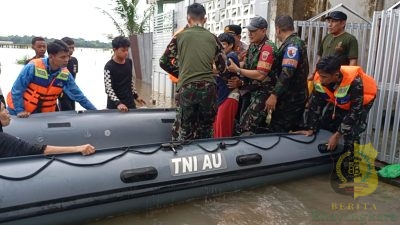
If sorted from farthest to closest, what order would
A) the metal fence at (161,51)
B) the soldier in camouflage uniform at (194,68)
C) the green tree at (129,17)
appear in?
the green tree at (129,17)
the metal fence at (161,51)
the soldier in camouflage uniform at (194,68)

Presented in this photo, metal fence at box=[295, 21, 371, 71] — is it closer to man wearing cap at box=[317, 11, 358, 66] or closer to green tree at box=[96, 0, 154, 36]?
man wearing cap at box=[317, 11, 358, 66]

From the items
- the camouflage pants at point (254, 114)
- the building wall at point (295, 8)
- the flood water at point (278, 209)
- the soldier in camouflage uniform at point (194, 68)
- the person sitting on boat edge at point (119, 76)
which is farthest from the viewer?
the building wall at point (295, 8)

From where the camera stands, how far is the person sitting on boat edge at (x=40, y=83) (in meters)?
3.12

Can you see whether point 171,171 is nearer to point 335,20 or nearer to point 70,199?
point 70,199

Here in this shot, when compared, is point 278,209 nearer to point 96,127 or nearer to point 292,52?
point 292,52

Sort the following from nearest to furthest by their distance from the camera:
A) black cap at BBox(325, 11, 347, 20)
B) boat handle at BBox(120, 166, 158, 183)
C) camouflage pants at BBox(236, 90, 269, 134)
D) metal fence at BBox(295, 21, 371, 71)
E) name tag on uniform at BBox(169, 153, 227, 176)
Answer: boat handle at BBox(120, 166, 158, 183) → name tag on uniform at BBox(169, 153, 227, 176) → camouflage pants at BBox(236, 90, 269, 134) → black cap at BBox(325, 11, 347, 20) → metal fence at BBox(295, 21, 371, 71)

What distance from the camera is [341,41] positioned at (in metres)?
3.77

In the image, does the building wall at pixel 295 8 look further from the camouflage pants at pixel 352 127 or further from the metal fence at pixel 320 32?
the camouflage pants at pixel 352 127

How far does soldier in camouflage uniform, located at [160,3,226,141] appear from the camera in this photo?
2887mm

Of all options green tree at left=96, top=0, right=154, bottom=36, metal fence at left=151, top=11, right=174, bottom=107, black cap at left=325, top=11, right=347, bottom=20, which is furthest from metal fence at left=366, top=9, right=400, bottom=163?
green tree at left=96, top=0, right=154, bottom=36

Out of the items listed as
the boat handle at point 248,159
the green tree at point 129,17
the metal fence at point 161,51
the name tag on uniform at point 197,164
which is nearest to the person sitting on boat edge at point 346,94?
the boat handle at point 248,159

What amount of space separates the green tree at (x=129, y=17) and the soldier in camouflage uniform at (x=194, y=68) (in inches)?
488

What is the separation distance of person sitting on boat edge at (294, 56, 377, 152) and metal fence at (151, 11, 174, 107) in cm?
572

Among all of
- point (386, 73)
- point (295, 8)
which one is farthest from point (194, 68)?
point (295, 8)
